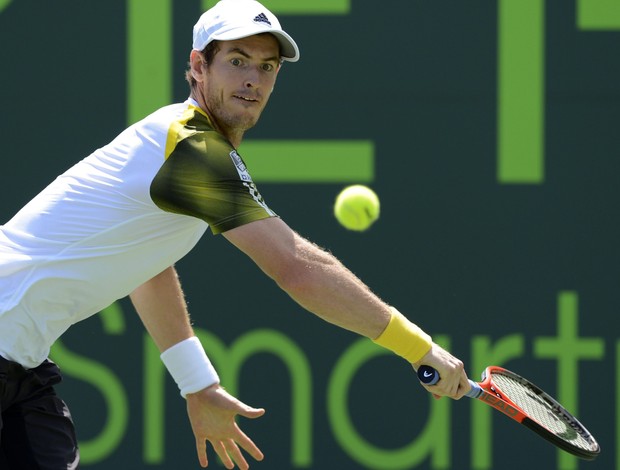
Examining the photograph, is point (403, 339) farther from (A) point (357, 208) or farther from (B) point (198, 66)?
(A) point (357, 208)

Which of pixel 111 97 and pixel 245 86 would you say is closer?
pixel 245 86

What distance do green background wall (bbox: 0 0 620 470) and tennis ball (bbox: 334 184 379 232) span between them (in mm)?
150

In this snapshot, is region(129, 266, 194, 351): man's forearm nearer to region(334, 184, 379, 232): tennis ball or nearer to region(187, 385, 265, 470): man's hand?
region(187, 385, 265, 470): man's hand

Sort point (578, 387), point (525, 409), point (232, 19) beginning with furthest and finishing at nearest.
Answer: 1. point (578, 387)
2. point (525, 409)
3. point (232, 19)

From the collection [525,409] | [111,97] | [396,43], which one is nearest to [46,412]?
[525,409]

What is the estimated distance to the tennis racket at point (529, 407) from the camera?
322cm

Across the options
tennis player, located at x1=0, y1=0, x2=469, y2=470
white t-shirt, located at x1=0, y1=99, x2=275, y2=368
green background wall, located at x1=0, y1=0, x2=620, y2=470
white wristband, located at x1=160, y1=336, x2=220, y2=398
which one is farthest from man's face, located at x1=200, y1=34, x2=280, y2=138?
green background wall, located at x1=0, y1=0, x2=620, y2=470

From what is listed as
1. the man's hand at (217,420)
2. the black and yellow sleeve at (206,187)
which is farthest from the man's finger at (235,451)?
the black and yellow sleeve at (206,187)

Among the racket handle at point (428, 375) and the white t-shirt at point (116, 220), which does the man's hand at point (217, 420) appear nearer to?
the white t-shirt at point (116, 220)

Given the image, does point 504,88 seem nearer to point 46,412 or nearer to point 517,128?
point 517,128

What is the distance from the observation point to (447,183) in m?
5.14

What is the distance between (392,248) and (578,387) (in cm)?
99

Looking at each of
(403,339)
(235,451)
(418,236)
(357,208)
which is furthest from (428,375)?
(418,236)

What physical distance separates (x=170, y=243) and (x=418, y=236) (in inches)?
87.6
